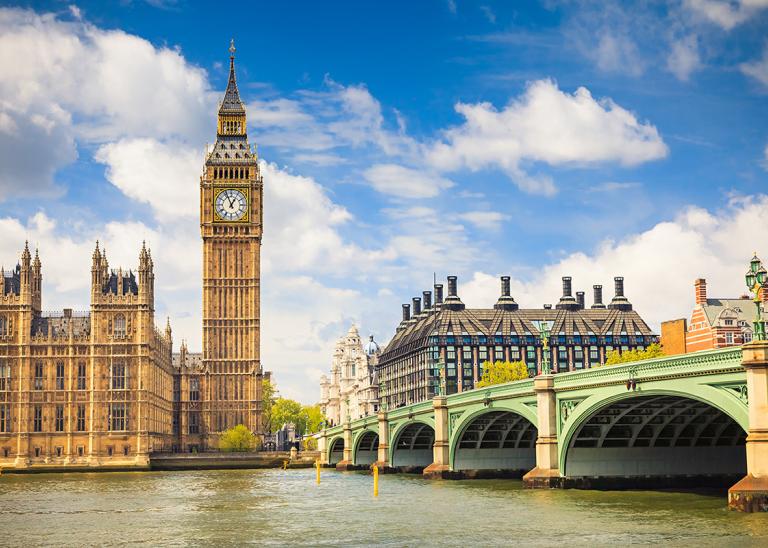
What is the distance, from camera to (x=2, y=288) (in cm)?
13725

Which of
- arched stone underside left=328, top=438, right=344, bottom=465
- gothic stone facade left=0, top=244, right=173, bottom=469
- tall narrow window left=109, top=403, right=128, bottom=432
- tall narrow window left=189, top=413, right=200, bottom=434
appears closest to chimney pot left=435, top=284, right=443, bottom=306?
tall narrow window left=189, top=413, right=200, bottom=434

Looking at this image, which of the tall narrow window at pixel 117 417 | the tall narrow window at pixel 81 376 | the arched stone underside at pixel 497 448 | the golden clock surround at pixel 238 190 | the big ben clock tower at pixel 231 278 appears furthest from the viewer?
the golden clock surround at pixel 238 190

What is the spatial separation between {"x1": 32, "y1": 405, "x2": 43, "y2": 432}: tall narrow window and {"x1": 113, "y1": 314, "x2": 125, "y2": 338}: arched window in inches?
472

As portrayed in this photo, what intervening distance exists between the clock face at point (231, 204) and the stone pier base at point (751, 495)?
12442cm

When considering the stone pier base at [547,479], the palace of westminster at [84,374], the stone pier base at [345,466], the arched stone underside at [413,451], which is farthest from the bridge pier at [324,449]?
the stone pier base at [547,479]

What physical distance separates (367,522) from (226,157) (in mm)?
119922

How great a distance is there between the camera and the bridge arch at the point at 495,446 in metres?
81.8

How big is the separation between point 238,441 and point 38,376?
28192mm

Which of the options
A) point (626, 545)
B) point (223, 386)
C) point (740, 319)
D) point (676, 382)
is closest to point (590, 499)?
point (676, 382)

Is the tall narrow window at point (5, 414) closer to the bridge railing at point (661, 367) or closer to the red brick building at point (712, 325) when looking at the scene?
the red brick building at point (712, 325)

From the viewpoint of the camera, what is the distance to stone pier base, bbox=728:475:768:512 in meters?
44.9

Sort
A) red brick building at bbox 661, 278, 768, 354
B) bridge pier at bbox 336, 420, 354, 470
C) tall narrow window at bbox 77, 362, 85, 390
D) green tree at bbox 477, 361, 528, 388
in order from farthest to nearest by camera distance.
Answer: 1. green tree at bbox 477, 361, 528, 388
2. tall narrow window at bbox 77, 362, 85, 390
3. bridge pier at bbox 336, 420, 354, 470
4. red brick building at bbox 661, 278, 768, 354

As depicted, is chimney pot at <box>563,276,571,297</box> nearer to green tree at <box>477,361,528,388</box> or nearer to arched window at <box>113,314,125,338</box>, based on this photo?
green tree at <box>477,361,528,388</box>

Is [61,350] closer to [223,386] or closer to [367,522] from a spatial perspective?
[223,386]
